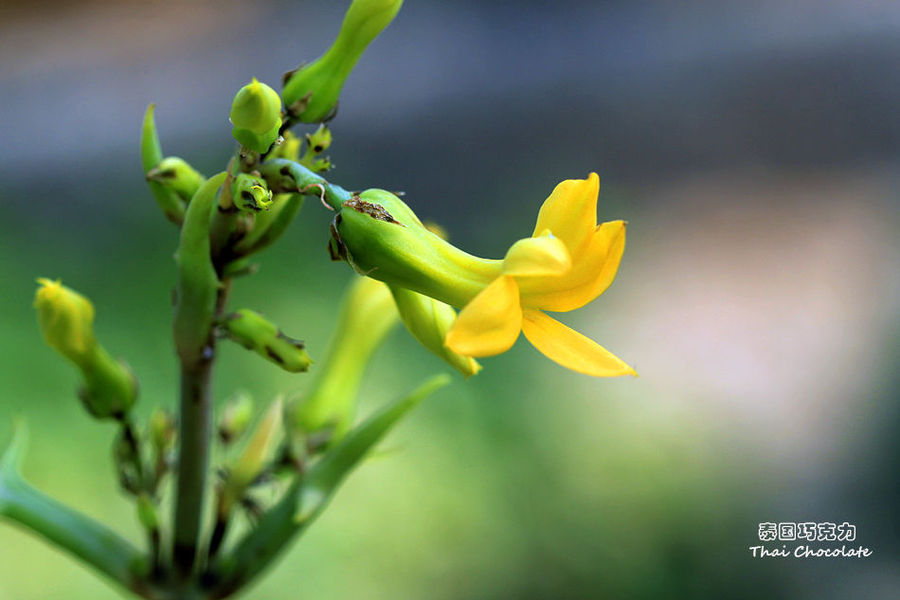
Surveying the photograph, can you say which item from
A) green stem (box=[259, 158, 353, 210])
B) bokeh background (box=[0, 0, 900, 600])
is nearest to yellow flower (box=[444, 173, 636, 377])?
green stem (box=[259, 158, 353, 210])

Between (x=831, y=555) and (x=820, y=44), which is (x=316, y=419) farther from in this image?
(x=820, y=44)

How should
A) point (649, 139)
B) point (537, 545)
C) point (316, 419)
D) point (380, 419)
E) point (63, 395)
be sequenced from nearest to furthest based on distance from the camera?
point (380, 419) < point (316, 419) < point (537, 545) < point (63, 395) < point (649, 139)

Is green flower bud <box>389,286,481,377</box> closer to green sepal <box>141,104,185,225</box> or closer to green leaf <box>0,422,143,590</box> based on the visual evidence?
green sepal <box>141,104,185,225</box>

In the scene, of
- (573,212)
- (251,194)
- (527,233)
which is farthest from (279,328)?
(527,233)

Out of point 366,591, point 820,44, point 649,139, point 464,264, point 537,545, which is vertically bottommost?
point 366,591

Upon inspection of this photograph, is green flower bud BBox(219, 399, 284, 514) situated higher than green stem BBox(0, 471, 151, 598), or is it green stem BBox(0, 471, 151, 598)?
green flower bud BBox(219, 399, 284, 514)

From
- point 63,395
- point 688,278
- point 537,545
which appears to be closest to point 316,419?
point 537,545

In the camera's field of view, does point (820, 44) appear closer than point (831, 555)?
No
